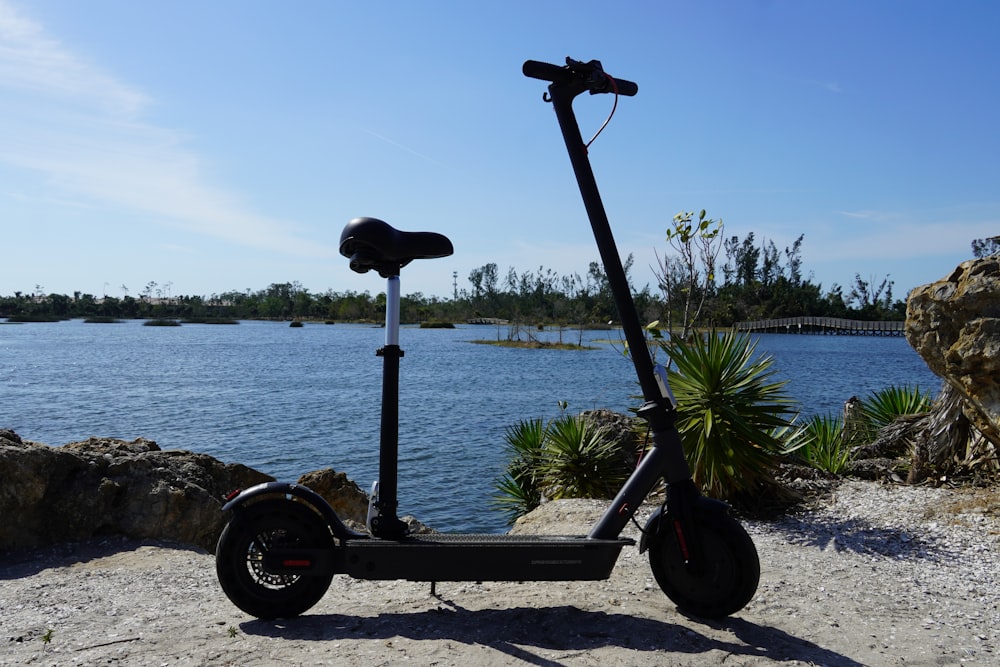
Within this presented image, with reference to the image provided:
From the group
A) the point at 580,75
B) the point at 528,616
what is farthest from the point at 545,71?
the point at 528,616

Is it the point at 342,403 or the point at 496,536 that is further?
the point at 342,403

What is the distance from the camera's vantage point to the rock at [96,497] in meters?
5.86

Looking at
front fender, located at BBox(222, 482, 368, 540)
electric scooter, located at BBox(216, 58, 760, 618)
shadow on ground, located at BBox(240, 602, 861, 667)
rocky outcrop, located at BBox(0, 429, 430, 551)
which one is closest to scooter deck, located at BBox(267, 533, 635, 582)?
electric scooter, located at BBox(216, 58, 760, 618)

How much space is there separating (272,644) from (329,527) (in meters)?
0.72

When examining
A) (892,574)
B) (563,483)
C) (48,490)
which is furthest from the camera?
(563,483)

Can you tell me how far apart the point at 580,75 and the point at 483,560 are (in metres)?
2.90

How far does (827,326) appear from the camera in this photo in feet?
356

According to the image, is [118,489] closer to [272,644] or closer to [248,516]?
[248,516]

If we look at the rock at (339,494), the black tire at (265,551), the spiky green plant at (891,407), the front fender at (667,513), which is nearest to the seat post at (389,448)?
the black tire at (265,551)

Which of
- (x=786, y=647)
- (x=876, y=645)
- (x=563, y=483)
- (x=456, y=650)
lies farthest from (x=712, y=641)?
(x=563, y=483)

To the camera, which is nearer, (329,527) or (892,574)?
(329,527)

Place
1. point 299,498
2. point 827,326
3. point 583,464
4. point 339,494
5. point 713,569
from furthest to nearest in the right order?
1. point 827,326
2. point 339,494
3. point 583,464
4. point 299,498
5. point 713,569

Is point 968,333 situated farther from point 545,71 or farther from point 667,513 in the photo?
point 545,71

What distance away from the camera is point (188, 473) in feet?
23.4
